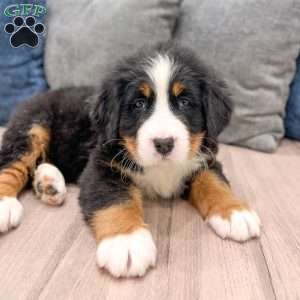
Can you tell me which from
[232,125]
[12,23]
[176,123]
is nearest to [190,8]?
[232,125]

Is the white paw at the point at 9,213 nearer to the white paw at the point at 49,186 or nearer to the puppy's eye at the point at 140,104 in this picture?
the white paw at the point at 49,186

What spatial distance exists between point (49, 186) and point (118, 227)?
71 centimetres

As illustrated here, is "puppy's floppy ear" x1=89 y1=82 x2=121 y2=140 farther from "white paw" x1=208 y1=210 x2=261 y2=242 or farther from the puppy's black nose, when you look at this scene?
"white paw" x1=208 y1=210 x2=261 y2=242

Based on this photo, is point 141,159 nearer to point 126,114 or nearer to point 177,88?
point 126,114

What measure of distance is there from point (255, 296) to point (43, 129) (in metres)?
1.78

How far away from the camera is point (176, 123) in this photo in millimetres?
2004

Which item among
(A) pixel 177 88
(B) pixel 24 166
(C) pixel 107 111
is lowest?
(B) pixel 24 166

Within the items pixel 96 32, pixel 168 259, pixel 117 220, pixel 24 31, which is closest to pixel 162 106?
pixel 117 220

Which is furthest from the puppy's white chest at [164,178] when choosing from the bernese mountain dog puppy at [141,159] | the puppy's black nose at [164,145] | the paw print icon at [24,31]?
the paw print icon at [24,31]

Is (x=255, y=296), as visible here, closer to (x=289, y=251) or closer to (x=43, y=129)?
(x=289, y=251)

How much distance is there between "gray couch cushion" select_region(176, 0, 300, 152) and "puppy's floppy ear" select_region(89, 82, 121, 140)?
138 centimetres

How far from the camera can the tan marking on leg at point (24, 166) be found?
2.34 m

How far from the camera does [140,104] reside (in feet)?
6.93

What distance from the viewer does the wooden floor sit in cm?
164
